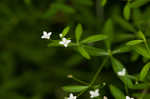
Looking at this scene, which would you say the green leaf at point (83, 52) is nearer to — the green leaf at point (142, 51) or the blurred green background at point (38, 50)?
the green leaf at point (142, 51)

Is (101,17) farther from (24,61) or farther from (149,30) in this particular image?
(24,61)

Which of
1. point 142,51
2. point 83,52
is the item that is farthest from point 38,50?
point 142,51

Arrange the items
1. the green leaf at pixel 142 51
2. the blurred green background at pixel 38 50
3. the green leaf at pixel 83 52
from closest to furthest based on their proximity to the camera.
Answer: the green leaf at pixel 142 51 < the green leaf at pixel 83 52 < the blurred green background at pixel 38 50

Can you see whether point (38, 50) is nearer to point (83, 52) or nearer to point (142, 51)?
point (83, 52)

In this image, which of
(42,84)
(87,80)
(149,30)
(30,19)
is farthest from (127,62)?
(30,19)

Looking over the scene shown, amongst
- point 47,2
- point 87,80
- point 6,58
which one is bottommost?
point 87,80

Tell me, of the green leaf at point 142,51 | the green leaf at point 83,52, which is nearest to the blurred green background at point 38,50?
the green leaf at point 83,52

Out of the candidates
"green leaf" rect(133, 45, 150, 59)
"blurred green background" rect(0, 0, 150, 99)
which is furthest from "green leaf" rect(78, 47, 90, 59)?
"blurred green background" rect(0, 0, 150, 99)

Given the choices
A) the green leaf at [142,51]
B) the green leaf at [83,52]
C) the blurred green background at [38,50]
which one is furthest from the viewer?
the blurred green background at [38,50]

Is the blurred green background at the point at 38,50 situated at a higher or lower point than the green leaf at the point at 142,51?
higher
